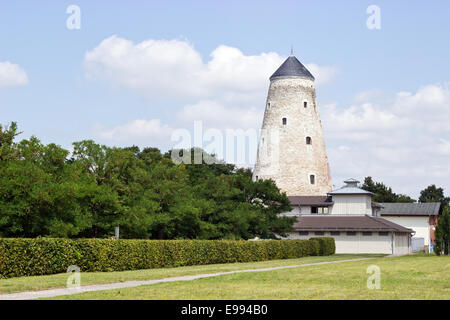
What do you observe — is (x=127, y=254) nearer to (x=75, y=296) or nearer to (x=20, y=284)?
(x=20, y=284)

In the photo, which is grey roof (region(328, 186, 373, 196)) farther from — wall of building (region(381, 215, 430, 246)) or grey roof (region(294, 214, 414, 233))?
wall of building (region(381, 215, 430, 246))

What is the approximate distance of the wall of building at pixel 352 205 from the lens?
68.0m

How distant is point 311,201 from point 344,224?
22.5 feet

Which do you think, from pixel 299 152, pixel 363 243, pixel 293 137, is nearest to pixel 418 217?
pixel 299 152

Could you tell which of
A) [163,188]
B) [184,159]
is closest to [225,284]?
[163,188]

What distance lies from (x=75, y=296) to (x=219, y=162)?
74876mm

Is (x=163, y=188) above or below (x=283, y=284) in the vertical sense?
above

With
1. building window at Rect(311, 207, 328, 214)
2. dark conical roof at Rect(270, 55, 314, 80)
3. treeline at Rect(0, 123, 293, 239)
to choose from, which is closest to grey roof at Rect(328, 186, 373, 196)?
building window at Rect(311, 207, 328, 214)

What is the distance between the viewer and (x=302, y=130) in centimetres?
7288

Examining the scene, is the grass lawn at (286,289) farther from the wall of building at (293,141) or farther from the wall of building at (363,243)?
the wall of building at (293,141)

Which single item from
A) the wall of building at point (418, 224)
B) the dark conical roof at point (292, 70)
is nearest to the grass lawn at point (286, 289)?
the dark conical roof at point (292, 70)

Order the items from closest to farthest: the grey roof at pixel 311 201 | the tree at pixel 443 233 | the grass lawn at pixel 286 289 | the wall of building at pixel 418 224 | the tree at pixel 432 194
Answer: the grass lawn at pixel 286 289 → the tree at pixel 443 233 → the grey roof at pixel 311 201 → the wall of building at pixel 418 224 → the tree at pixel 432 194

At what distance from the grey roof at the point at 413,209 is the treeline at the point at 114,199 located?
39653mm

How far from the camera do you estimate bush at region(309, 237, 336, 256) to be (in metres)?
53.7
